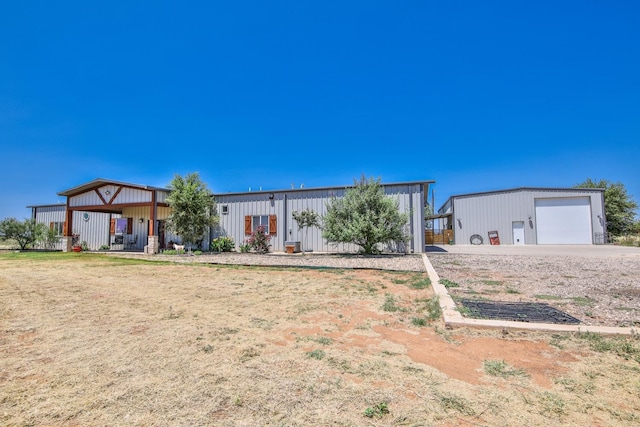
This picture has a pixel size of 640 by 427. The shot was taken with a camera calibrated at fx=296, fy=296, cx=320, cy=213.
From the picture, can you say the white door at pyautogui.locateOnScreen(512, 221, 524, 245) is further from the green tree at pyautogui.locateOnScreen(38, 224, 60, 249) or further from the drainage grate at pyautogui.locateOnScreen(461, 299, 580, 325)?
the green tree at pyautogui.locateOnScreen(38, 224, 60, 249)

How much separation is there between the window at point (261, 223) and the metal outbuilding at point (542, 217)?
17994mm

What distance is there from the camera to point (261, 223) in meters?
17.8

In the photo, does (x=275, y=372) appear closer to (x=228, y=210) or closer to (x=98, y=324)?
(x=98, y=324)

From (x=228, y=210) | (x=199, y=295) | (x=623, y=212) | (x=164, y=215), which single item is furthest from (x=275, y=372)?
(x=623, y=212)

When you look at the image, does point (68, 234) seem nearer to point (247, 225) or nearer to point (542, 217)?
point (247, 225)

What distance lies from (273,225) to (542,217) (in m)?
21.3

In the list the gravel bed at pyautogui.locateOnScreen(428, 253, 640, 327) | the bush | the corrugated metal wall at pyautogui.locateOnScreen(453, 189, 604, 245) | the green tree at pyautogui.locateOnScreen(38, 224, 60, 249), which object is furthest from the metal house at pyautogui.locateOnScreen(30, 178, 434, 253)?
the corrugated metal wall at pyautogui.locateOnScreen(453, 189, 604, 245)

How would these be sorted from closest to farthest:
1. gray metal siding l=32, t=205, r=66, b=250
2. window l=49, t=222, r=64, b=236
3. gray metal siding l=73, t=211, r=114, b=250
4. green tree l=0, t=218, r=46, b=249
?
green tree l=0, t=218, r=46, b=249 < gray metal siding l=73, t=211, r=114, b=250 < window l=49, t=222, r=64, b=236 < gray metal siding l=32, t=205, r=66, b=250

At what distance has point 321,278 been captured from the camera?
759cm

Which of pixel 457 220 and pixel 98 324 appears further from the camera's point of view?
pixel 457 220

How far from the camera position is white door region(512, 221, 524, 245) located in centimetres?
2383

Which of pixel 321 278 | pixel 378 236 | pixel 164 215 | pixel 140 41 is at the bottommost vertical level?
pixel 321 278

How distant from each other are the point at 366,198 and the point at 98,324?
1162cm

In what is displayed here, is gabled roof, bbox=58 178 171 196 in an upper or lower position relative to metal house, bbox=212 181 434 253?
upper
